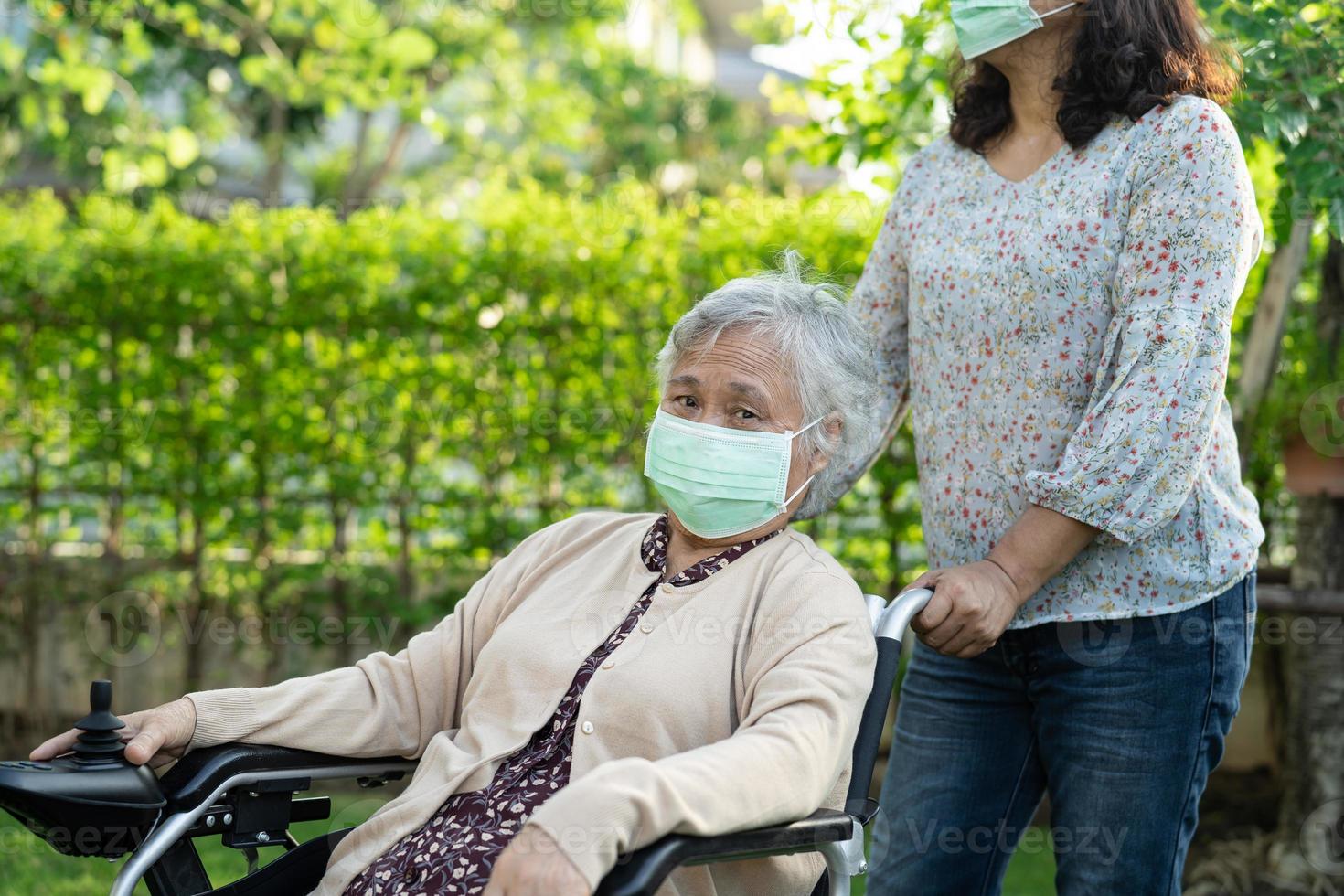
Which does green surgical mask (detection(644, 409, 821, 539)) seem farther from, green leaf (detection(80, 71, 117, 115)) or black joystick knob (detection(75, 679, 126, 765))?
green leaf (detection(80, 71, 117, 115))

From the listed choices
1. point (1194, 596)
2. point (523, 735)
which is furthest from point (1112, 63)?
point (523, 735)

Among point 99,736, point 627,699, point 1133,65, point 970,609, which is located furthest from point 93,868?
point 1133,65

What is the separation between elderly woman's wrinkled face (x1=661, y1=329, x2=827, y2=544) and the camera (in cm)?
228

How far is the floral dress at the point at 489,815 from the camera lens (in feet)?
6.65

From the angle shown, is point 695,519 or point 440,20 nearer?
point 695,519

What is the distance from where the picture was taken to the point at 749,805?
182 cm

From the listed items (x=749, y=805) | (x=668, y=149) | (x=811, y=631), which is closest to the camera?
(x=749, y=805)

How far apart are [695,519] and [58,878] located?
3.08m

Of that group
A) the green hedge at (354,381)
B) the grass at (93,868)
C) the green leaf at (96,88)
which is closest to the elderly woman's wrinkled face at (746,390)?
the grass at (93,868)

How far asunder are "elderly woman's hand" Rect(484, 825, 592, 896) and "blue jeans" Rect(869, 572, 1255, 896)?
92cm

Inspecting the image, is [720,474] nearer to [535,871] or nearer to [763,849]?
[763,849]

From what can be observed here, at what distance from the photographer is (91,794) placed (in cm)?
204

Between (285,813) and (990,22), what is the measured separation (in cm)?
182

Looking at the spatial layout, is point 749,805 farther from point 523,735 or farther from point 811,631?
point 523,735
